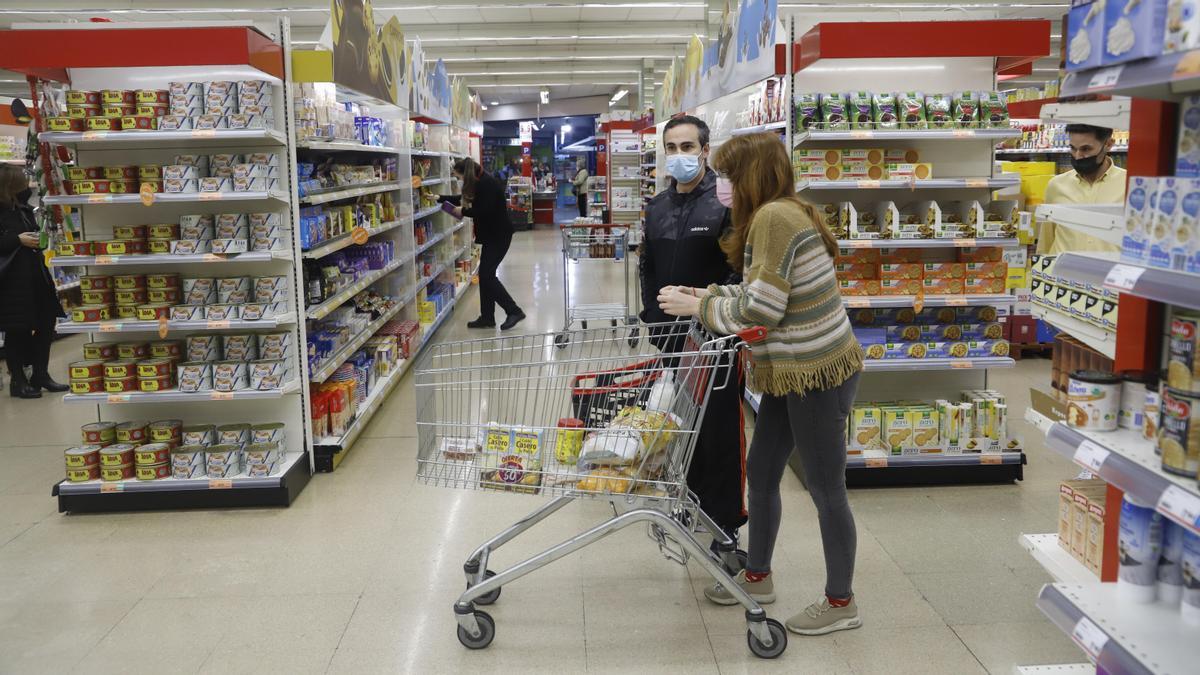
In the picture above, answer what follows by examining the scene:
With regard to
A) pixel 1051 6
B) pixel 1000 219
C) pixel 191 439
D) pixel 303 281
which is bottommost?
pixel 191 439

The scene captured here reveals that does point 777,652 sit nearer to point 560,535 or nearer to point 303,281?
point 560,535

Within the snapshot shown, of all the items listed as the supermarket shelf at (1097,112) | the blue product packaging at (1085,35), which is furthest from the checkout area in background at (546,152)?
the blue product packaging at (1085,35)

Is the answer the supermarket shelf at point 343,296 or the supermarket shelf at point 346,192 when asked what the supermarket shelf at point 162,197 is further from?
the supermarket shelf at point 343,296

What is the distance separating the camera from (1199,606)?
2.04 m

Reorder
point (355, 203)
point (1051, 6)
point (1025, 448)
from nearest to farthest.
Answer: point (1025, 448)
point (355, 203)
point (1051, 6)

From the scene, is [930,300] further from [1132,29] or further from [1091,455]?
[1132,29]

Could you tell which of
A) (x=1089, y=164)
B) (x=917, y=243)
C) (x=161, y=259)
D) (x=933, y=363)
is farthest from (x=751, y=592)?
(x=161, y=259)

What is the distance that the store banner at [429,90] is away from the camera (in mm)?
9133

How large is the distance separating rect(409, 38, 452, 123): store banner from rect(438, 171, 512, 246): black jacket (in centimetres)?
91

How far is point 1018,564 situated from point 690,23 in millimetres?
14710

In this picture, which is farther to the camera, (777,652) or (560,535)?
(560,535)

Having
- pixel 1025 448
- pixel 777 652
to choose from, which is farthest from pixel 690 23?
pixel 777 652

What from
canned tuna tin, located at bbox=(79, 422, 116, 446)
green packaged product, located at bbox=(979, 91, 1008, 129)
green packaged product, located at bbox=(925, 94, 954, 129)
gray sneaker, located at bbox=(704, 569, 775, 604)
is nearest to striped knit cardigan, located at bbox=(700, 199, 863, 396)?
gray sneaker, located at bbox=(704, 569, 775, 604)

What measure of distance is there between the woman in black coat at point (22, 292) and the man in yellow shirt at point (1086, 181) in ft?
21.4
